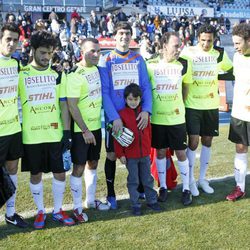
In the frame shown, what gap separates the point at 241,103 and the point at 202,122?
50 centimetres

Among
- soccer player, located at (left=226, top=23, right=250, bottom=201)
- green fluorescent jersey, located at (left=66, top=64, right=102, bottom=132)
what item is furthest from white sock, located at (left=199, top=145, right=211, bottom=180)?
green fluorescent jersey, located at (left=66, top=64, right=102, bottom=132)

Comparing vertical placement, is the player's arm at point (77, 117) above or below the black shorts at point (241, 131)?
above

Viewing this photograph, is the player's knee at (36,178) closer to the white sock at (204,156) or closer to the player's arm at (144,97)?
the player's arm at (144,97)

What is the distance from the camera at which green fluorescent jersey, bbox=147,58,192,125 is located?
421 cm

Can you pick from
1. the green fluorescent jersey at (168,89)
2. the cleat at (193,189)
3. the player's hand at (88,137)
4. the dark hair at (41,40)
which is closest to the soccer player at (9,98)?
the dark hair at (41,40)

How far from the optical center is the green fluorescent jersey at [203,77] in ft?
14.6

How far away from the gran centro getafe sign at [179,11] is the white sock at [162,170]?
25425mm

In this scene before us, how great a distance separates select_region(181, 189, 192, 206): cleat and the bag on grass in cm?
188

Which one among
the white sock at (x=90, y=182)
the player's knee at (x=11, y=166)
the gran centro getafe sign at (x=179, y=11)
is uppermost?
the gran centro getafe sign at (x=179, y=11)

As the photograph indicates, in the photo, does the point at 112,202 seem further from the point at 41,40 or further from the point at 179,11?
the point at 179,11

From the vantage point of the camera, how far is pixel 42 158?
3.77m

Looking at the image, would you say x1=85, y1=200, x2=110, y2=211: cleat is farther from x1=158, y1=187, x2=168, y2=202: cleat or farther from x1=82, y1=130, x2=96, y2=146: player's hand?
x1=82, y1=130, x2=96, y2=146: player's hand

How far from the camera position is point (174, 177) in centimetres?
491

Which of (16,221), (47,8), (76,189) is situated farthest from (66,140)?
(47,8)
